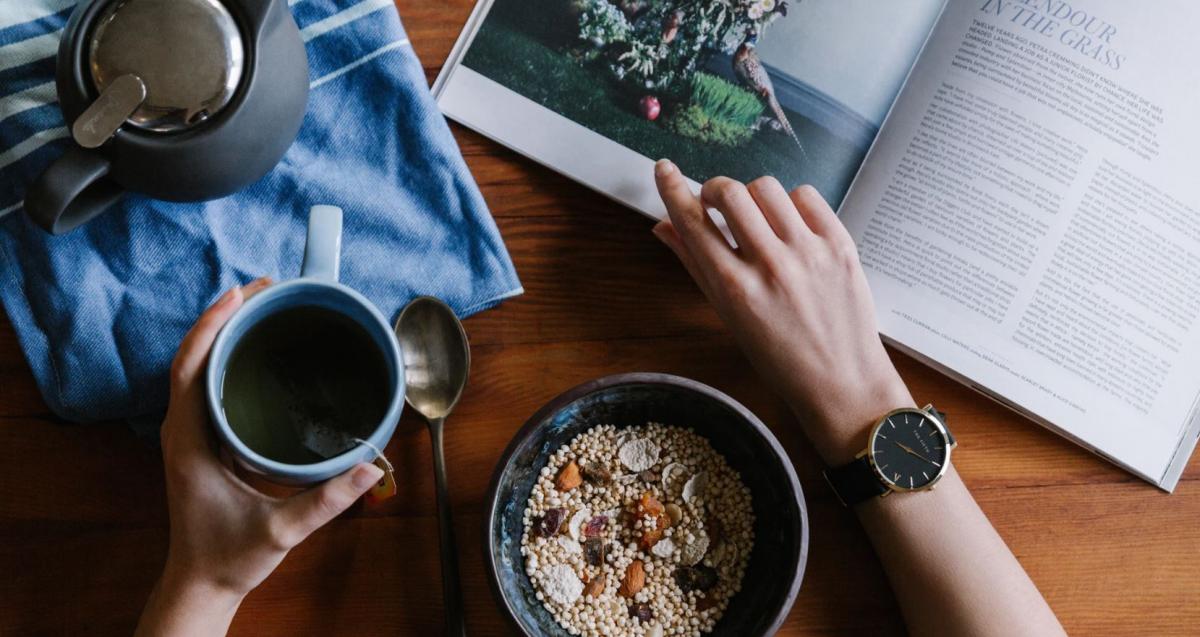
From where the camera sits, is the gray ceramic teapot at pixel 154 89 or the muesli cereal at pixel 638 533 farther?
the muesli cereal at pixel 638 533

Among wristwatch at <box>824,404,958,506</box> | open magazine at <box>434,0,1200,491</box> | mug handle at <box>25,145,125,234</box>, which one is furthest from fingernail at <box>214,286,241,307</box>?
wristwatch at <box>824,404,958,506</box>

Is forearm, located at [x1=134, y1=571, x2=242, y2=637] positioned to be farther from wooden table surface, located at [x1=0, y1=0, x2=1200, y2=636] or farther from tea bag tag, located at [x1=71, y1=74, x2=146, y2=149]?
tea bag tag, located at [x1=71, y1=74, x2=146, y2=149]

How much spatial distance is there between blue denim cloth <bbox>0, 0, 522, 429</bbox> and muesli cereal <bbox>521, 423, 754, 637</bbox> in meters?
0.15

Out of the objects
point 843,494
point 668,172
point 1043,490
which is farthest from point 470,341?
point 1043,490

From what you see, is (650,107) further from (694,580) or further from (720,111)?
(694,580)

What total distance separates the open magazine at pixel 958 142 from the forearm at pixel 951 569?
0.11 metres

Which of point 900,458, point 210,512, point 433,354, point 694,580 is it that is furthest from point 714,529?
point 210,512

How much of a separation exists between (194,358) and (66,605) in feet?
0.87

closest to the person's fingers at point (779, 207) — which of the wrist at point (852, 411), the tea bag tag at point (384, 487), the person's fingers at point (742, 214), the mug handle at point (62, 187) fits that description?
the person's fingers at point (742, 214)

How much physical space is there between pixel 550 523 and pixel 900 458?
0.26 meters

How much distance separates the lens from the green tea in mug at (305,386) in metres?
0.59

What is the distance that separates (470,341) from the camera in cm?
71

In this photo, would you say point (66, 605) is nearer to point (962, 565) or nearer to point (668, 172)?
point (668, 172)

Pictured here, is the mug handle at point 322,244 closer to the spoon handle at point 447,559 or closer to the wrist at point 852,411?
the spoon handle at point 447,559
